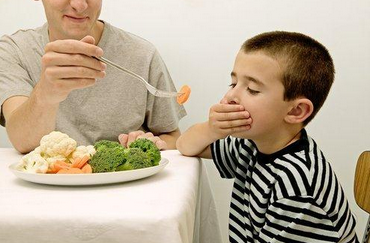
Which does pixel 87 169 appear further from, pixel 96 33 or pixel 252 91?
pixel 96 33

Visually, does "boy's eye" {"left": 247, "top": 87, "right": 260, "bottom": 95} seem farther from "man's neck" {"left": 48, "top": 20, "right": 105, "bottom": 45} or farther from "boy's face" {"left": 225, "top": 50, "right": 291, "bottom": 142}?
"man's neck" {"left": 48, "top": 20, "right": 105, "bottom": 45}

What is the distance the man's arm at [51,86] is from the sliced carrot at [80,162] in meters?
0.15

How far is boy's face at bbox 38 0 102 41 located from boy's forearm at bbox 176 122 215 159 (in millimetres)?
479

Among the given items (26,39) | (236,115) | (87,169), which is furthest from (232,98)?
(26,39)

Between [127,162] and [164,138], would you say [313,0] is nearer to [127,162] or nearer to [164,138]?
[164,138]

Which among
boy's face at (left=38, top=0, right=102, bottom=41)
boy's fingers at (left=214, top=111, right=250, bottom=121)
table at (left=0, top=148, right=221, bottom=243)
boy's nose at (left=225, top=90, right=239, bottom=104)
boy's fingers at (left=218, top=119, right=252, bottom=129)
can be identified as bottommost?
table at (left=0, top=148, right=221, bottom=243)

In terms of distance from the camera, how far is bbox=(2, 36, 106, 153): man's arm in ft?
2.82

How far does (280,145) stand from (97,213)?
51 centimetres

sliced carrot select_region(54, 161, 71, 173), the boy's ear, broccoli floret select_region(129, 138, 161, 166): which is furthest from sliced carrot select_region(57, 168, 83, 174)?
Answer: the boy's ear

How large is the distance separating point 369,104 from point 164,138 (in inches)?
33.2

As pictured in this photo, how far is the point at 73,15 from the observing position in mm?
1360

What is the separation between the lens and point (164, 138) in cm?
152

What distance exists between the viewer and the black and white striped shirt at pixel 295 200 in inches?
35.6

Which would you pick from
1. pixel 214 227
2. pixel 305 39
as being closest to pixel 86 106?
pixel 214 227
